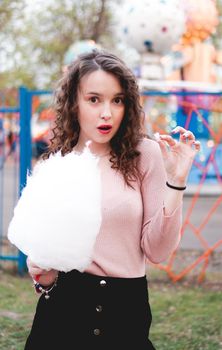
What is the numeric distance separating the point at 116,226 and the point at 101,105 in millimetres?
375

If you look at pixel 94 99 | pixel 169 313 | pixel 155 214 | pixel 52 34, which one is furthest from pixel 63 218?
pixel 52 34

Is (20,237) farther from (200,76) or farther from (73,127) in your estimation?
(200,76)

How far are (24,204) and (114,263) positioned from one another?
1.07 ft

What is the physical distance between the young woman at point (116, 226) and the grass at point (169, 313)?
2.10 m

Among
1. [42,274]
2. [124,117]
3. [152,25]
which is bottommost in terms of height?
[42,274]

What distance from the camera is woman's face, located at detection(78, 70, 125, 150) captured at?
1986mm

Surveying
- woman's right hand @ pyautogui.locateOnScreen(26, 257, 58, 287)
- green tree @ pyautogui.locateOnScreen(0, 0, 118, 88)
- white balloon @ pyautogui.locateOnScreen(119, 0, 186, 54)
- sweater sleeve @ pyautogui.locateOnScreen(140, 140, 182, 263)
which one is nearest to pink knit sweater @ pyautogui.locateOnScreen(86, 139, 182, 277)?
sweater sleeve @ pyautogui.locateOnScreen(140, 140, 182, 263)

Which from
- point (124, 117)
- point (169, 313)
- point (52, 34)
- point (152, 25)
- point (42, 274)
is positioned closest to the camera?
point (42, 274)

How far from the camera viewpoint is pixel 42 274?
1.94 m

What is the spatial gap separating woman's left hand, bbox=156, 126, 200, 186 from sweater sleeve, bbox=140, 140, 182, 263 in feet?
0.28

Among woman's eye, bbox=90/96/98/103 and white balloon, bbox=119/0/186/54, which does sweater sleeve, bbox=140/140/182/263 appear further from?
white balloon, bbox=119/0/186/54

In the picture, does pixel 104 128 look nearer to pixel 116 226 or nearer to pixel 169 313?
pixel 116 226

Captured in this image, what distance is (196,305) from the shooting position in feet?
16.5

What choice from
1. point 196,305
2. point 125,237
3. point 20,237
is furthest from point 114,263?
point 196,305
